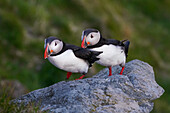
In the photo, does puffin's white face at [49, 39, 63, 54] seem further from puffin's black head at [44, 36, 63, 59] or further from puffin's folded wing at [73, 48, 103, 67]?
puffin's folded wing at [73, 48, 103, 67]

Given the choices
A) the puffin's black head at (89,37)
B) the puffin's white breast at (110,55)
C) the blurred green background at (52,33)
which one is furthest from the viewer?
the blurred green background at (52,33)

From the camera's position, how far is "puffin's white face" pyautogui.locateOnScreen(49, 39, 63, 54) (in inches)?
245

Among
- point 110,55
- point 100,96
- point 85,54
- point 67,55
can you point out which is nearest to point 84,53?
point 85,54

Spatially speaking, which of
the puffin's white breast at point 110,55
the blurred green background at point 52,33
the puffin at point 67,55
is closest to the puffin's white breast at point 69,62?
the puffin at point 67,55

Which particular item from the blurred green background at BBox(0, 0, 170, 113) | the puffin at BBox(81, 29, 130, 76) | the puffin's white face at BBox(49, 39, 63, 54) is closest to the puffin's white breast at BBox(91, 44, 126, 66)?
the puffin at BBox(81, 29, 130, 76)

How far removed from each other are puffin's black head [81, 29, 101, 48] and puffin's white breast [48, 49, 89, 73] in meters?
0.34

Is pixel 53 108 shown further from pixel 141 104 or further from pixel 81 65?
pixel 141 104

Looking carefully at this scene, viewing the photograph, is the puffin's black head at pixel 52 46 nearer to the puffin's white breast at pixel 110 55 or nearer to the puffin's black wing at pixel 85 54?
the puffin's black wing at pixel 85 54

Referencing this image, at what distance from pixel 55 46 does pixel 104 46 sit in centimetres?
126

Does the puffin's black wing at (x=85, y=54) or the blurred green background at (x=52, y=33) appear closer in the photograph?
the puffin's black wing at (x=85, y=54)

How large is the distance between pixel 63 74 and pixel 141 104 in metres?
4.22

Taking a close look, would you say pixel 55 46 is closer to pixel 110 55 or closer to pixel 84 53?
pixel 84 53

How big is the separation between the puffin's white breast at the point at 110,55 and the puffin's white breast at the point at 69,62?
40 cm

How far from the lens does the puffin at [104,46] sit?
6.76 metres
